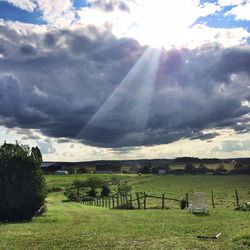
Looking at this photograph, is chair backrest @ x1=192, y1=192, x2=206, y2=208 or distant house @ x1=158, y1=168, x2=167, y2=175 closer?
chair backrest @ x1=192, y1=192, x2=206, y2=208

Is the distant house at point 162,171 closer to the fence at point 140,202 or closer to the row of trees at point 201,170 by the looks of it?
the row of trees at point 201,170

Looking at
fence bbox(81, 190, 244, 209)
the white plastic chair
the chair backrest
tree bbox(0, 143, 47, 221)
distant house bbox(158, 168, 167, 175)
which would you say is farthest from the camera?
distant house bbox(158, 168, 167, 175)

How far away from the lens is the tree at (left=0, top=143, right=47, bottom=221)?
31.9m

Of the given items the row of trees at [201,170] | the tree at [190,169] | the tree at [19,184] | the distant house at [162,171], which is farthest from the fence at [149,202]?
the distant house at [162,171]

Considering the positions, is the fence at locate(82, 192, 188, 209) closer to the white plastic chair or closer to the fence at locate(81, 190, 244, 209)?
the fence at locate(81, 190, 244, 209)

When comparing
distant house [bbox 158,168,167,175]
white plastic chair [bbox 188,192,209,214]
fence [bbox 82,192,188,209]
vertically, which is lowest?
fence [bbox 82,192,188,209]

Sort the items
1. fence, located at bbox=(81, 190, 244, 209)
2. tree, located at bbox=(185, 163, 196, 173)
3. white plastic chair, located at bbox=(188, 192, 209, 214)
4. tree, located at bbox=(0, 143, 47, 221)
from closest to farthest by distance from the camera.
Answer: tree, located at bbox=(0, 143, 47, 221)
white plastic chair, located at bbox=(188, 192, 209, 214)
fence, located at bbox=(81, 190, 244, 209)
tree, located at bbox=(185, 163, 196, 173)

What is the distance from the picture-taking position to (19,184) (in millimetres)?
32312

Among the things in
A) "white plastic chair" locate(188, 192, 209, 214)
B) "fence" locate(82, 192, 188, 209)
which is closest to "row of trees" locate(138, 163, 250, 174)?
"fence" locate(82, 192, 188, 209)

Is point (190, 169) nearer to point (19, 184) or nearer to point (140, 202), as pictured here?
point (140, 202)

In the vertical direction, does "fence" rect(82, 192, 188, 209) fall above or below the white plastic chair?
below

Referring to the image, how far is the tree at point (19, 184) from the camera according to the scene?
3192cm

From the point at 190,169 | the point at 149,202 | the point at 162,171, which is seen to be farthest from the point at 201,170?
the point at 149,202

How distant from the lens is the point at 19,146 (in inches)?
1344
